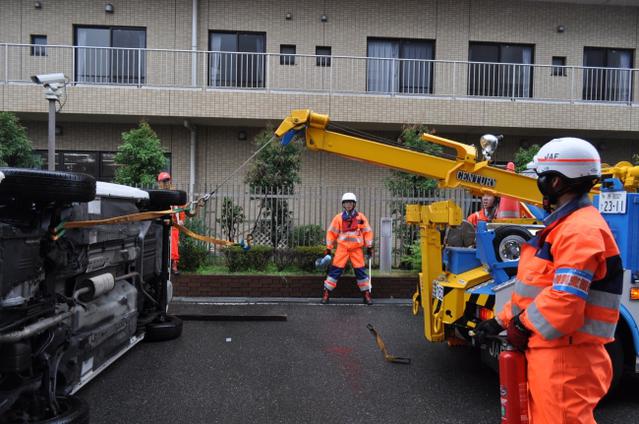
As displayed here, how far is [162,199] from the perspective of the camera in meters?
5.55

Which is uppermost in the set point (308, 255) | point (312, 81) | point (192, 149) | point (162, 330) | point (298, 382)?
point (312, 81)

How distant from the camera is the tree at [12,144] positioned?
11211mm

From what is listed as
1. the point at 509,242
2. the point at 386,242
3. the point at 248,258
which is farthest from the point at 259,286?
the point at 509,242

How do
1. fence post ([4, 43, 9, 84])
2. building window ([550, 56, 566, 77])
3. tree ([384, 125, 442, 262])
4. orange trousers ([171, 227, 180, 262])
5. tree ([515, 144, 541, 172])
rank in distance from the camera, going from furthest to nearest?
building window ([550, 56, 566, 77])
fence post ([4, 43, 9, 84])
tree ([515, 144, 541, 172])
tree ([384, 125, 442, 262])
orange trousers ([171, 227, 180, 262])

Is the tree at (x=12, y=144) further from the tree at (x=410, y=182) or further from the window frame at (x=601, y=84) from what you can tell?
the window frame at (x=601, y=84)

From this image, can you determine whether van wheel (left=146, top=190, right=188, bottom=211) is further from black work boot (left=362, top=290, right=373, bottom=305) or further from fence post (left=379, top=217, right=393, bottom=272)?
fence post (left=379, top=217, right=393, bottom=272)

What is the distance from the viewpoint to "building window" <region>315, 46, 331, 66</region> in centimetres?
1383

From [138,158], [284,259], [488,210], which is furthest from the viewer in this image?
[138,158]

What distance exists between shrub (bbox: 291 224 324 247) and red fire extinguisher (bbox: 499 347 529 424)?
300 inches

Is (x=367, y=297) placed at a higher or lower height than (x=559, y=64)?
lower

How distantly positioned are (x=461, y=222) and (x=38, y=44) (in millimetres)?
13602

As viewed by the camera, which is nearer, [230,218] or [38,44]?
[230,218]

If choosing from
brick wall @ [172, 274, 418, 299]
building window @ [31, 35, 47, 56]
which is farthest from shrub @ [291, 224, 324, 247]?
building window @ [31, 35, 47, 56]

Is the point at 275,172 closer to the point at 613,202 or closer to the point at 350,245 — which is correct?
the point at 350,245
